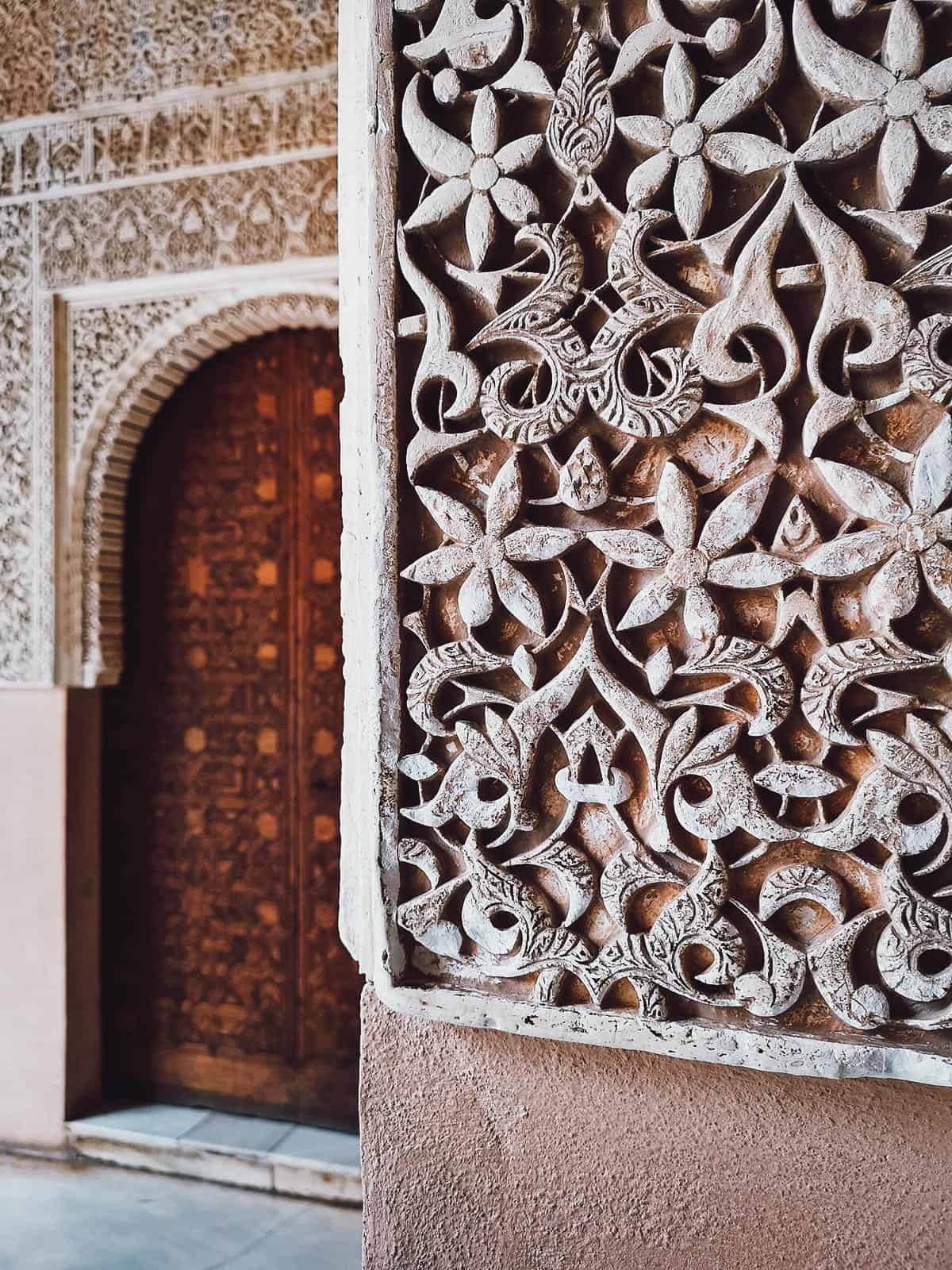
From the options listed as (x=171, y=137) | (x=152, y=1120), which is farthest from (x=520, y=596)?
(x=152, y=1120)

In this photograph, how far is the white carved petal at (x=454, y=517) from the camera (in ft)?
2.87

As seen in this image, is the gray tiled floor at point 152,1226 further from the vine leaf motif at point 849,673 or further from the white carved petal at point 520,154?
the white carved petal at point 520,154

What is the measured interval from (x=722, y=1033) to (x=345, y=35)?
1029 millimetres

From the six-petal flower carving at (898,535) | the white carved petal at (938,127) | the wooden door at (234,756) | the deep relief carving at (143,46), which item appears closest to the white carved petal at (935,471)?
the six-petal flower carving at (898,535)

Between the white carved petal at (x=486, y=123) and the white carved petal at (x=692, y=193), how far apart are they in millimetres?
175

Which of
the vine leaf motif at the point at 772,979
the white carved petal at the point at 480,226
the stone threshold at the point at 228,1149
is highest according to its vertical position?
the white carved petal at the point at 480,226

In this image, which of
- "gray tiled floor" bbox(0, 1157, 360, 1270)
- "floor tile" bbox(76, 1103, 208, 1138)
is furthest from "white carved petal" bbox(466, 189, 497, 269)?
"floor tile" bbox(76, 1103, 208, 1138)

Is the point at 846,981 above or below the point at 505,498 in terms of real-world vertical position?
below

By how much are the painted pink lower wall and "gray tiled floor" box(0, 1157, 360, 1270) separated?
0.54ft

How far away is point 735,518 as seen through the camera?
2.65ft

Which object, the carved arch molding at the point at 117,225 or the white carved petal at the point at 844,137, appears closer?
the white carved petal at the point at 844,137

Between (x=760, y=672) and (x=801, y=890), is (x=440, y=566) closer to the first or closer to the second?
(x=760, y=672)

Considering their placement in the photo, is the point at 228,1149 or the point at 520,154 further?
the point at 228,1149

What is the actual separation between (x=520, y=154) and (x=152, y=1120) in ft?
8.59
